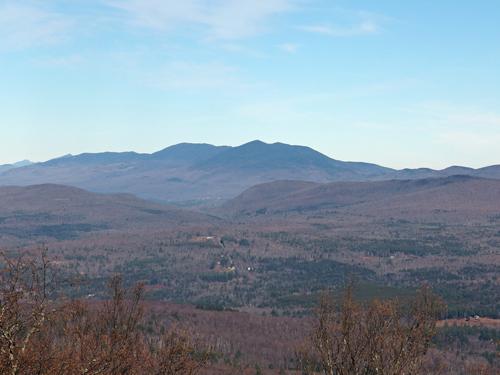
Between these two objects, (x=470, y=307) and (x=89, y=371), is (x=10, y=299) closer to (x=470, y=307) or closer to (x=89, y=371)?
(x=89, y=371)

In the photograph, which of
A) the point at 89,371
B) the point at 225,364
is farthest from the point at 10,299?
the point at 225,364

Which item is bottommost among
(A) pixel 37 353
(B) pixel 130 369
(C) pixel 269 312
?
(C) pixel 269 312

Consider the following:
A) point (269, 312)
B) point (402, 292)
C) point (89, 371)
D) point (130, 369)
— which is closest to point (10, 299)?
point (89, 371)

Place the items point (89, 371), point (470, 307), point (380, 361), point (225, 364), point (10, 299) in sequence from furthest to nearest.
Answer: point (470, 307)
point (225, 364)
point (380, 361)
point (89, 371)
point (10, 299)

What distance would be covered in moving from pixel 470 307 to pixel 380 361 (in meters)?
147

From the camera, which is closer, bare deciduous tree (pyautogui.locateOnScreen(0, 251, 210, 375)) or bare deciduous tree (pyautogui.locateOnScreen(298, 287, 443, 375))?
bare deciduous tree (pyautogui.locateOnScreen(0, 251, 210, 375))

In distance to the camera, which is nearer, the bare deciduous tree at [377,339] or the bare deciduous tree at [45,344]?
the bare deciduous tree at [45,344]

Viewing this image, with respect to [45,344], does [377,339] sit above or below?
below

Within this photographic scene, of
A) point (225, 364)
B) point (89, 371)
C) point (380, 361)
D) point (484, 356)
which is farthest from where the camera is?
point (484, 356)

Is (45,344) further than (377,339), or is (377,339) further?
(377,339)

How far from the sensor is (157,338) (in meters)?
107

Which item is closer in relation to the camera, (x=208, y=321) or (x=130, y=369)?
(x=130, y=369)

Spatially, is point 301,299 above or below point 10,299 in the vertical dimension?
below

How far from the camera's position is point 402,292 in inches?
7525
